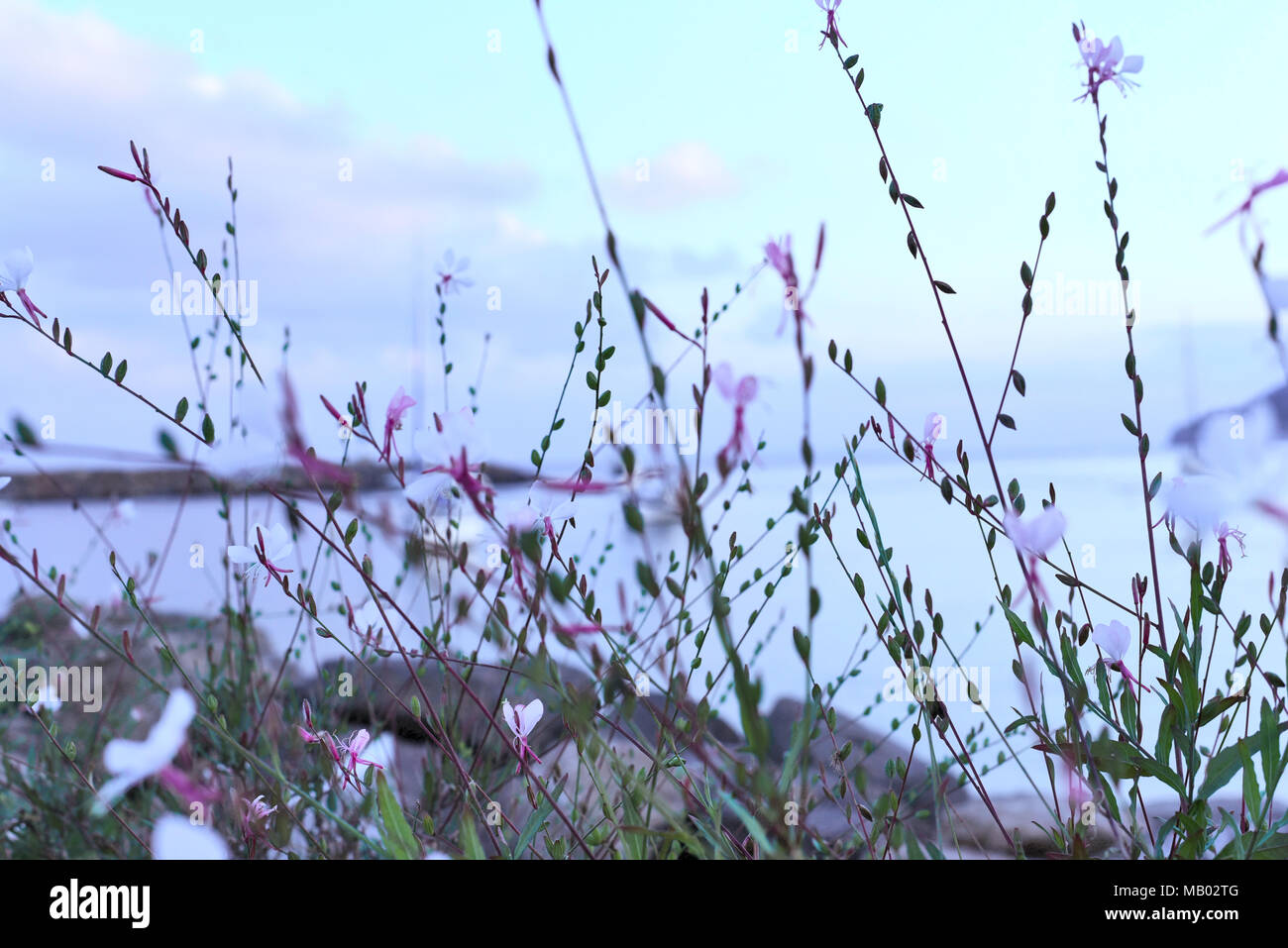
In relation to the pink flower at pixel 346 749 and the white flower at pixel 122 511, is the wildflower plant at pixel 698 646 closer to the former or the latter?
the pink flower at pixel 346 749

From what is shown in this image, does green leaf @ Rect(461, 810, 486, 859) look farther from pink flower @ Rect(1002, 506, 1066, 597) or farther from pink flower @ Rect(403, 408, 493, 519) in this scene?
pink flower @ Rect(1002, 506, 1066, 597)

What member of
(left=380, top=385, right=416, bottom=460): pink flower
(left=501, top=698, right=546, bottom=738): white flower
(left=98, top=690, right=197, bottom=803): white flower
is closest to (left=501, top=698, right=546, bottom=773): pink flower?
(left=501, top=698, right=546, bottom=738): white flower

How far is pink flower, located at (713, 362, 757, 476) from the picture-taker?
0.45m

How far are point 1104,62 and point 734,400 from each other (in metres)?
0.54

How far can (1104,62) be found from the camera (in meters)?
0.77

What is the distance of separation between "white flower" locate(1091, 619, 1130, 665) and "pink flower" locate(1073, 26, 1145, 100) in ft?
1.40

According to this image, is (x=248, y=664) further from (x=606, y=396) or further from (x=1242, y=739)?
(x=1242, y=739)

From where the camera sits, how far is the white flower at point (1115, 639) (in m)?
0.73

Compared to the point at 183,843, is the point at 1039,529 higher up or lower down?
higher up

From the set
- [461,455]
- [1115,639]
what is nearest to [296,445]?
[461,455]

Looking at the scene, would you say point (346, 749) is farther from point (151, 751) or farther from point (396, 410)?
point (151, 751)
